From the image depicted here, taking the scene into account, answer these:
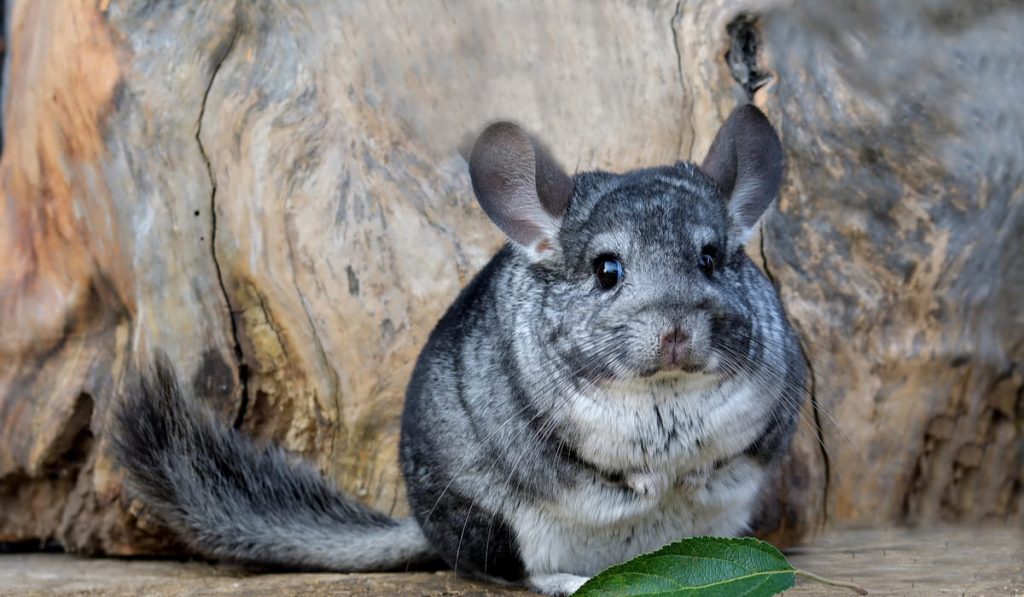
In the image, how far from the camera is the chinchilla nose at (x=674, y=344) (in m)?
3.08

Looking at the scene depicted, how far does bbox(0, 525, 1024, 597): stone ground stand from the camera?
3.31 meters

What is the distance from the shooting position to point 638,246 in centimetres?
325

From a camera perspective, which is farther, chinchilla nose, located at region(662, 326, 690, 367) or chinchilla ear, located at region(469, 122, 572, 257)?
chinchilla ear, located at region(469, 122, 572, 257)

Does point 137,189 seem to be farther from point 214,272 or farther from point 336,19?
point 336,19

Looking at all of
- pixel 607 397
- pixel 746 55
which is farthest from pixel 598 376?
pixel 746 55

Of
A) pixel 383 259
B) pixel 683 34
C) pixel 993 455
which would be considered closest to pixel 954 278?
pixel 993 455

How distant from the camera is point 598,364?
325 centimetres

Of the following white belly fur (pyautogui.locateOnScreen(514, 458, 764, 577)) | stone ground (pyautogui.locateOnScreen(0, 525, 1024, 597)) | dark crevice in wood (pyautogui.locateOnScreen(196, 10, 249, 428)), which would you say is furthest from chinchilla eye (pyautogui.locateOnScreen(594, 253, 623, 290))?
dark crevice in wood (pyautogui.locateOnScreen(196, 10, 249, 428))

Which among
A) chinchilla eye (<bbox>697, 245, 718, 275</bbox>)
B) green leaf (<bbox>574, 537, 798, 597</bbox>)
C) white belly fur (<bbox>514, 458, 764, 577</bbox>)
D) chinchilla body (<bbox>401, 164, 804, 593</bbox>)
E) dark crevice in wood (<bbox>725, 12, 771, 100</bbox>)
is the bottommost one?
green leaf (<bbox>574, 537, 798, 597</bbox>)

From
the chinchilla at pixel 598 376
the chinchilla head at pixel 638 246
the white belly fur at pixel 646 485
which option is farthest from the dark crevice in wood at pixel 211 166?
the white belly fur at pixel 646 485

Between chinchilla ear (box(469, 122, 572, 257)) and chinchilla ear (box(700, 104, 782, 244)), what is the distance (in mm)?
459

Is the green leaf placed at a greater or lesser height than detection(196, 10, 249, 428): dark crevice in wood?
lesser

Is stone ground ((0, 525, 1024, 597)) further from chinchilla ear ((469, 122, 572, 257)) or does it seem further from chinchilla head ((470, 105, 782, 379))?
chinchilla ear ((469, 122, 572, 257))

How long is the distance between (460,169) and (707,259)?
4.86ft
